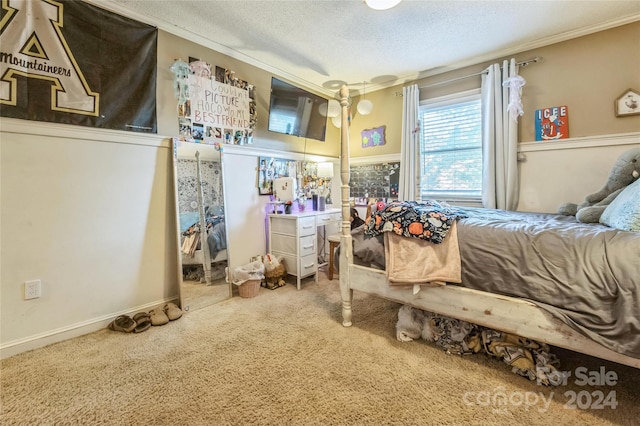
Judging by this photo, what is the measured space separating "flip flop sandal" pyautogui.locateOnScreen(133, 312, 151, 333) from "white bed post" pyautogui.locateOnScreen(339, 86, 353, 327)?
1505 millimetres

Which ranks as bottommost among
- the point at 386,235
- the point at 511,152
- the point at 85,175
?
→ the point at 386,235

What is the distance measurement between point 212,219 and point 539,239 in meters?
2.52

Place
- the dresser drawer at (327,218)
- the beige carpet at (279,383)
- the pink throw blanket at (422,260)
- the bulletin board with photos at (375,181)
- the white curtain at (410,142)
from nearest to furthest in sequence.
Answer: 1. the beige carpet at (279,383)
2. the pink throw blanket at (422,260)
3. the dresser drawer at (327,218)
4. the white curtain at (410,142)
5. the bulletin board with photos at (375,181)

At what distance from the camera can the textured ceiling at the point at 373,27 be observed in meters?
2.16

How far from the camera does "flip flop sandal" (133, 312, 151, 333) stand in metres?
2.05

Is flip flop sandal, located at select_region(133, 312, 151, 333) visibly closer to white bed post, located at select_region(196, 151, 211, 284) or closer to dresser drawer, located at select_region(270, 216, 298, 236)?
white bed post, located at select_region(196, 151, 211, 284)

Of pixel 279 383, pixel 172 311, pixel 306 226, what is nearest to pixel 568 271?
pixel 279 383

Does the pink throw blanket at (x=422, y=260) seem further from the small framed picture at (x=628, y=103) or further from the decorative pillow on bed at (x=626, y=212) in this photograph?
the small framed picture at (x=628, y=103)

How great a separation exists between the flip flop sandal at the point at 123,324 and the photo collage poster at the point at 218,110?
5.17 ft

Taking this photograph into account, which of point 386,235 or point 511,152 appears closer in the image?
point 386,235

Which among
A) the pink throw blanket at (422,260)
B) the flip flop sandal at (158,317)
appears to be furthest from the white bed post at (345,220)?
the flip flop sandal at (158,317)

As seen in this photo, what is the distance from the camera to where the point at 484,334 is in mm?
1679

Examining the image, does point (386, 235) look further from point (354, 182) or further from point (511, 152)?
point (354, 182)

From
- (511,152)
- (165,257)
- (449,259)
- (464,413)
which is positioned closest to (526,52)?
(511,152)
